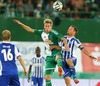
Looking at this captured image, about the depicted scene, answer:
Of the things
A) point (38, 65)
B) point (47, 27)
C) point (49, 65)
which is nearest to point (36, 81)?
point (38, 65)

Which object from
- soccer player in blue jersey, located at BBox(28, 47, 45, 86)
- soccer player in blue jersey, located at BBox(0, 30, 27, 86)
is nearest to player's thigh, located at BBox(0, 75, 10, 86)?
soccer player in blue jersey, located at BBox(0, 30, 27, 86)

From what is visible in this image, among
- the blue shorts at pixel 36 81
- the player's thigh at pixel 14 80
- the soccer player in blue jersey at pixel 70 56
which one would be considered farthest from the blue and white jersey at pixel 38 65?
the player's thigh at pixel 14 80

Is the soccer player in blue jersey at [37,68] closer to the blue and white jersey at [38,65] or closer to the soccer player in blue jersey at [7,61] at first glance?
the blue and white jersey at [38,65]

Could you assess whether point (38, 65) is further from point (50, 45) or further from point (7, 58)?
point (7, 58)

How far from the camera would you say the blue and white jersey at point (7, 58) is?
1430 centimetres

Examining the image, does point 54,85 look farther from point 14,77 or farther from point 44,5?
point 44,5

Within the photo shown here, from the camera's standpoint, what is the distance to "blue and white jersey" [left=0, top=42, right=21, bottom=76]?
46.9ft

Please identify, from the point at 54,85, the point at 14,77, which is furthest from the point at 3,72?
the point at 54,85

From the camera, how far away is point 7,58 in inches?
563

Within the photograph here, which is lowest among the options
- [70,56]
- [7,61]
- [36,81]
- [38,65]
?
[36,81]

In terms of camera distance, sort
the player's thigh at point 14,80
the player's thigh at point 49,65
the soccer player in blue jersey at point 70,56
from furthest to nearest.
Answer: the soccer player in blue jersey at point 70,56 → the player's thigh at point 49,65 → the player's thigh at point 14,80

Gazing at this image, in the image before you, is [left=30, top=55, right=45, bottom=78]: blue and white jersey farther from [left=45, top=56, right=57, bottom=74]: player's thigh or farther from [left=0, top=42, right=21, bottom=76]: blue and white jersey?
[left=0, top=42, right=21, bottom=76]: blue and white jersey

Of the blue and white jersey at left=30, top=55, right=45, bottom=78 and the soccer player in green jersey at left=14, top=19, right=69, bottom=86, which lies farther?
the blue and white jersey at left=30, top=55, right=45, bottom=78

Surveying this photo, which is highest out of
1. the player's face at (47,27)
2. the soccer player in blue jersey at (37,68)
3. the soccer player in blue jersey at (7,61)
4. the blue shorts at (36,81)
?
the player's face at (47,27)
